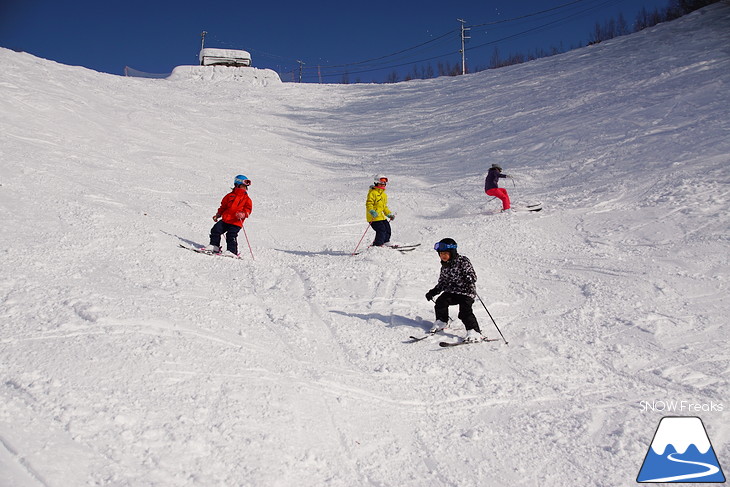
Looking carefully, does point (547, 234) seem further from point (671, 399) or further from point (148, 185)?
point (148, 185)

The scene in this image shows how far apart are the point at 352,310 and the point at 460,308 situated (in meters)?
1.59

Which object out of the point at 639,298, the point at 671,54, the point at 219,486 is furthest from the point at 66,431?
the point at 671,54

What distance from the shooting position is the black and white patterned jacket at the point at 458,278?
6.14 metres

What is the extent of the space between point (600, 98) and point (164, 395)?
67.1 ft

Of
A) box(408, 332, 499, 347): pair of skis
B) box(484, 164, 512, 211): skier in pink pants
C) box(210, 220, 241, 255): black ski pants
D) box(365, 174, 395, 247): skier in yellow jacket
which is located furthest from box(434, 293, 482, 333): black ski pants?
box(484, 164, 512, 211): skier in pink pants

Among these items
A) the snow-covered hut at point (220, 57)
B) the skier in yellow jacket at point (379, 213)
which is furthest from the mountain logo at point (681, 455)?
the snow-covered hut at point (220, 57)

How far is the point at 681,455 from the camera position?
366 cm

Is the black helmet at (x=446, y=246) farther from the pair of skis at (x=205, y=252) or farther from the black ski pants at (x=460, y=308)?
the pair of skis at (x=205, y=252)

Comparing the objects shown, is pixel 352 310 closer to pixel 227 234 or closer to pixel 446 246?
pixel 446 246

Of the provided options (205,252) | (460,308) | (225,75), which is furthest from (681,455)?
(225,75)

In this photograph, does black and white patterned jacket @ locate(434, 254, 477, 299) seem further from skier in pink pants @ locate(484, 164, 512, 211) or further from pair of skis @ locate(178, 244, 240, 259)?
skier in pink pants @ locate(484, 164, 512, 211)

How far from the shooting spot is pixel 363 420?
4.15 meters

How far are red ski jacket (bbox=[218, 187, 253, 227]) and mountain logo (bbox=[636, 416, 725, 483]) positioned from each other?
7.19m

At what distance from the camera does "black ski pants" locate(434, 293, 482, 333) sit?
19.6ft
